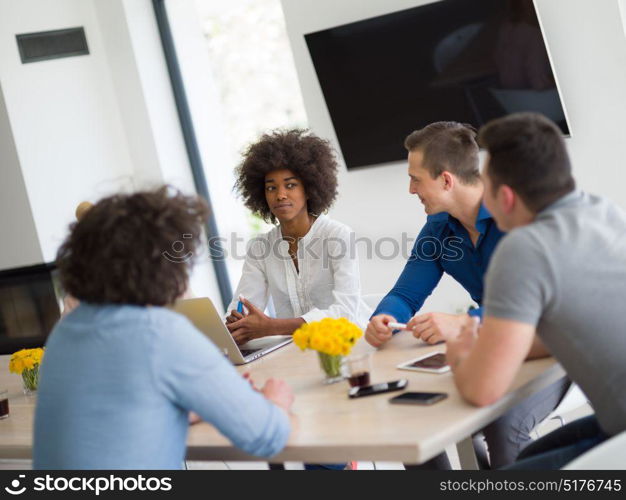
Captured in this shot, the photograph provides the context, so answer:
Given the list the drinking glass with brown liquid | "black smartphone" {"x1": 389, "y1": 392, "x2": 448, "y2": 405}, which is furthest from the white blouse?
"black smartphone" {"x1": 389, "y1": 392, "x2": 448, "y2": 405}

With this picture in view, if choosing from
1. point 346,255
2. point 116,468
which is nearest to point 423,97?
point 346,255

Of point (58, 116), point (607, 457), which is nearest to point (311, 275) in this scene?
point (607, 457)

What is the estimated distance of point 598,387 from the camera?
1.77 meters

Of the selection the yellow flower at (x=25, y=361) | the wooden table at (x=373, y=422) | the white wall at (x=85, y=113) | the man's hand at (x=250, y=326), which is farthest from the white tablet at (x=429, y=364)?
the white wall at (x=85, y=113)

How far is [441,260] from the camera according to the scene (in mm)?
2865

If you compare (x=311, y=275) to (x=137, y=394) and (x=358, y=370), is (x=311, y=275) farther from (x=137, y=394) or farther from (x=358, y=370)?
(x=137, y=394)

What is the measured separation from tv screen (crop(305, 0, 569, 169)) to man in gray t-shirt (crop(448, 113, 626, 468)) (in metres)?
2.68

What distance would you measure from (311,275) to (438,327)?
46.1 inches

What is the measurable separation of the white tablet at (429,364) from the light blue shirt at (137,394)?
0.54 m

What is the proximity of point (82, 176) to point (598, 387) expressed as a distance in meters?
5.39

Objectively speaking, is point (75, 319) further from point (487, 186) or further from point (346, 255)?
point (346, 255)

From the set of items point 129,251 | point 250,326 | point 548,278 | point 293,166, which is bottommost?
point 250,326

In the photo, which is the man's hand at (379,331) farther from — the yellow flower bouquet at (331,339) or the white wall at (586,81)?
the white wall at (586,81)

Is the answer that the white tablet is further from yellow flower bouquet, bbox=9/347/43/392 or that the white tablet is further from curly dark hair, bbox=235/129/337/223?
curly dark hair, bbox=235/129/337/223
